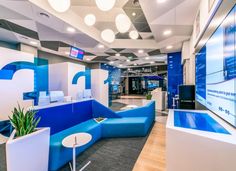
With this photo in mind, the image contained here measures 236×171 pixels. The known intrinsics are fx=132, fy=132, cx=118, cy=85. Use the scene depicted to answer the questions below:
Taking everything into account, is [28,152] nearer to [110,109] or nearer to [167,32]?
[110,109]

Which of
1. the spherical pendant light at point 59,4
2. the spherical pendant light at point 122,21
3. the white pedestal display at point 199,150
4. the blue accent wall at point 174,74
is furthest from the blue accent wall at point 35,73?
the blue accent wall at point 174,74

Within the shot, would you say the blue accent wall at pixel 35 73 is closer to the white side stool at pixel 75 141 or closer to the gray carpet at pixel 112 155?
the gray carpet at pixel 112 155

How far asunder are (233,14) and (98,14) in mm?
3596

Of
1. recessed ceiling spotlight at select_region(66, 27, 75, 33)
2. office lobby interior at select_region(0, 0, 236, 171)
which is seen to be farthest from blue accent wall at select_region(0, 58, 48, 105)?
recessed ceiling spotlight at select_region(66, 27, 75, 33)

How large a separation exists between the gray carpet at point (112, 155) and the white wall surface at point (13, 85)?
341cm

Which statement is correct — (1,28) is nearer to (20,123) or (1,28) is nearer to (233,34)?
(20,123)

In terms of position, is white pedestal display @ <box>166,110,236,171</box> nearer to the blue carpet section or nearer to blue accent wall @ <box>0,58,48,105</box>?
the blue carpet section

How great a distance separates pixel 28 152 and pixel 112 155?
5.32ft

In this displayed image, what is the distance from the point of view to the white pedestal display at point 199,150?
1050 mm

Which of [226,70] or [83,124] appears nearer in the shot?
[226,70]

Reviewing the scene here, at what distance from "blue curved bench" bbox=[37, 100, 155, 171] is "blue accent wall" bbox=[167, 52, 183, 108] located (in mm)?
3504

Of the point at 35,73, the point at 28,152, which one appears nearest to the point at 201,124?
the point at 28,152

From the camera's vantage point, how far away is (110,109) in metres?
4.41

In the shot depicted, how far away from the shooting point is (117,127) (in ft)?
12.3
